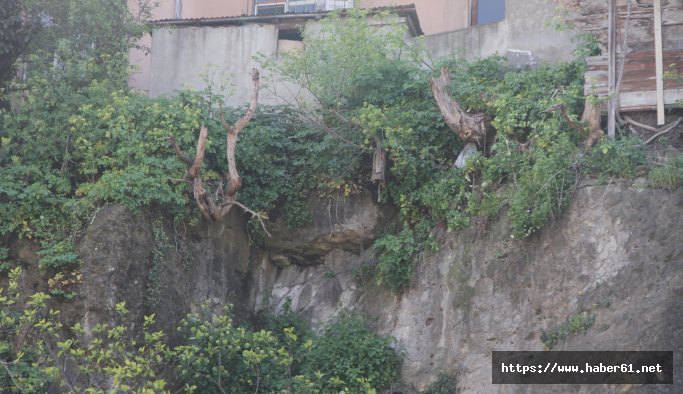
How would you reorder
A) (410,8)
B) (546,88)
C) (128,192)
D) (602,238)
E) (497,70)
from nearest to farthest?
(602,238)
(128,192)
(546,88)
(497,70)
(410,8)

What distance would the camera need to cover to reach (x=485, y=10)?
1942cm

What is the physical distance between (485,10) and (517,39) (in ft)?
8.43

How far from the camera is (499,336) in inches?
506

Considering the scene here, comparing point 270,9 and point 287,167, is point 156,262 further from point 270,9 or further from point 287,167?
point 270,9

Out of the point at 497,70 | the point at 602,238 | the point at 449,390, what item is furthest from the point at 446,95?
the point at 449,390

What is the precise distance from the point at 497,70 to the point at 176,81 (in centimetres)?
621

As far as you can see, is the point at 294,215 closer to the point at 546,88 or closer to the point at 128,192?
the point at 128,192

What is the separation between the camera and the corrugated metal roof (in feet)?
58.6

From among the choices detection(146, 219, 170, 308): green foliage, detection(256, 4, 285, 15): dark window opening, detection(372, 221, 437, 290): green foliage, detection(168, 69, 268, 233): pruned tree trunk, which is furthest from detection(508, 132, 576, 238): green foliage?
detection(256, 4, 285, 15): dark window opening

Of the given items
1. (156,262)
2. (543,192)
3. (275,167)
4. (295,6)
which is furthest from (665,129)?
(295,6)

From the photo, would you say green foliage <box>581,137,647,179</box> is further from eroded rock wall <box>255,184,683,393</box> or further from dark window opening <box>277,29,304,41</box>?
dark window opening <box>277,29,304,41</box>

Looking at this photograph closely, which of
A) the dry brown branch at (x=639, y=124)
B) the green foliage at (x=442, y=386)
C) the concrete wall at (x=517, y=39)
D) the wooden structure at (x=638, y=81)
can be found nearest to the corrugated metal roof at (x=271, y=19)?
the concrete wall at (x=517, y=39)

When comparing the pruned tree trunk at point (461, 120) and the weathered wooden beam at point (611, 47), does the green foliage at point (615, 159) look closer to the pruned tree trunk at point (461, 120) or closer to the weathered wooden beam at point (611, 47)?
the weathered wooden beam at point (611, 47)

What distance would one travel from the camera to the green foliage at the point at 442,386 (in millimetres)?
12977
